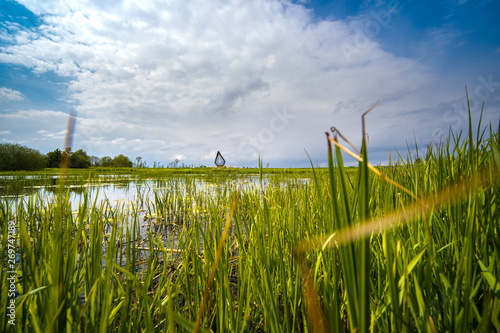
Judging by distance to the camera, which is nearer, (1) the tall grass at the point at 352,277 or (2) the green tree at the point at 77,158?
(1) the tall grass at the point at 352,277

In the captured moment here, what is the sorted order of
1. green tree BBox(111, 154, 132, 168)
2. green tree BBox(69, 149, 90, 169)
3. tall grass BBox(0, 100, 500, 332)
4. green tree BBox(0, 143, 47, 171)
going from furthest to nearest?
green tree BBox(111, 154, 132, 168) < green tree BBox(0, 143, 47, 171) < green tree BBox(69, 149, 90, 169) < tall grass BBox(0, 100, 500, 332)

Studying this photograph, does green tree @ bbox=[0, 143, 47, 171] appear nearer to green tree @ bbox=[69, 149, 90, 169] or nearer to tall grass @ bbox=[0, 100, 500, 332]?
green tree @ bbox=[69, 149, 90, 169]

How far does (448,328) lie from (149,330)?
1.10 metres

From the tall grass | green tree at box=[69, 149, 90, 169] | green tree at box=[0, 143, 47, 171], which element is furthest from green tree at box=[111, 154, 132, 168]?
the tall grass

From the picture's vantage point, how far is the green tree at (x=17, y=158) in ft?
59.9

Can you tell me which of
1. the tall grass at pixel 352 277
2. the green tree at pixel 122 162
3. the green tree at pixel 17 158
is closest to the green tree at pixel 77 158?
the tall grass at pixel 352 277

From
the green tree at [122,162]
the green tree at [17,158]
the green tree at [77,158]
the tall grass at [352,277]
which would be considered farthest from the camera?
the green tree at [122,162]

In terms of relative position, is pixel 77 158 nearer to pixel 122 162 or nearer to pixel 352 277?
pixel 352 277

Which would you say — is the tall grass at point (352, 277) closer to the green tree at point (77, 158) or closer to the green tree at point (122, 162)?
the green tree at point (77, 158)

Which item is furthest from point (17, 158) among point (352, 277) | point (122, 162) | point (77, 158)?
point (352, 277)

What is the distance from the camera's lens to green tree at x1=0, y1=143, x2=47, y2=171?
18266 mm

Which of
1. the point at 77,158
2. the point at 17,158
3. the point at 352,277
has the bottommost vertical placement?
the point at 352,277

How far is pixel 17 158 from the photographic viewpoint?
63.2ft

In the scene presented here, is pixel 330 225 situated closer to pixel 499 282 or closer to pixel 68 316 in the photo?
pixel 499 282
